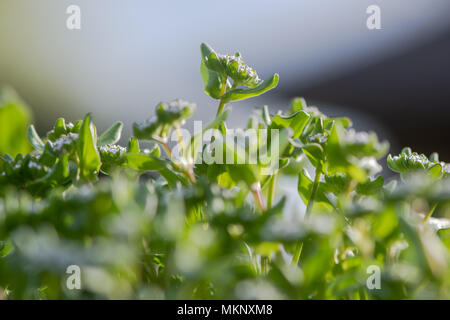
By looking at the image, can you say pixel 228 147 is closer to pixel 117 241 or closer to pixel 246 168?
pixel 246 168

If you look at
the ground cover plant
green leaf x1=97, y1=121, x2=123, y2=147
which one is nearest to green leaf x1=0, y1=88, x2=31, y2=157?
the ground cover plant

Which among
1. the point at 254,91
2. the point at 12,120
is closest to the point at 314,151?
the point at 254,91

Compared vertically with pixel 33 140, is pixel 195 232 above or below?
below

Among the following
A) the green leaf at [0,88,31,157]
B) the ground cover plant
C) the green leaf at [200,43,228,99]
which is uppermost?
the green leaf at [200,43,228,99]

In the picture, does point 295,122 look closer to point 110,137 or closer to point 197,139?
point 197,139

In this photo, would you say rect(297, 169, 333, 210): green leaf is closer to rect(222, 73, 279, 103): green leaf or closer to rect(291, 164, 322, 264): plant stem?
rect(291, 164, 322, 264): plant stem

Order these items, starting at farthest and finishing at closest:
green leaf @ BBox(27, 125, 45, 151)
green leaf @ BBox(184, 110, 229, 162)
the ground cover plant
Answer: green leaf @ BBox(27, 125, 45, 151) < green leaf @ BBox(184, 110, 229, 162) < the ground cover plant

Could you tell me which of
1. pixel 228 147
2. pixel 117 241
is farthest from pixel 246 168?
pixel 117 241
